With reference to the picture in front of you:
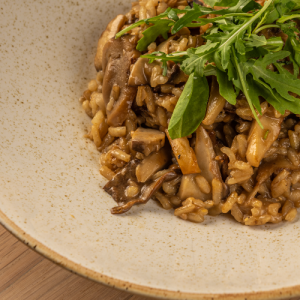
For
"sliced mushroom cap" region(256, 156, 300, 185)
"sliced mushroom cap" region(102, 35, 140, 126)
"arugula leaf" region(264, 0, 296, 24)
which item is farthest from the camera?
"sliced mushroom cap" region(102, 35, 140, 126)

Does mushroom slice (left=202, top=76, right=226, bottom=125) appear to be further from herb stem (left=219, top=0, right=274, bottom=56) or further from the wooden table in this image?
the wooden table

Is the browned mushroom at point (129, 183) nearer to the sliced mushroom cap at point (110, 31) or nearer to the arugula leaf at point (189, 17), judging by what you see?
the arugula leaf at point (189, 17)

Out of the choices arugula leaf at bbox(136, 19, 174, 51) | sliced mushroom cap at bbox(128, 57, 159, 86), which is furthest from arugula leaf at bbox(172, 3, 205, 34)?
sliced mushroom cap at bbox(128, 57, 159, 86)

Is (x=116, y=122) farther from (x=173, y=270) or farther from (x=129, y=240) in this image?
(x=173, y=270)

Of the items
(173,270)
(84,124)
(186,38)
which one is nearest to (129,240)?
(173,270)

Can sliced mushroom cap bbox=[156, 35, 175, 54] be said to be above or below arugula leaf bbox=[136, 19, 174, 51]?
below

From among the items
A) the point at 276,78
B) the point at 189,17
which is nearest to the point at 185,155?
the point at 276,78
